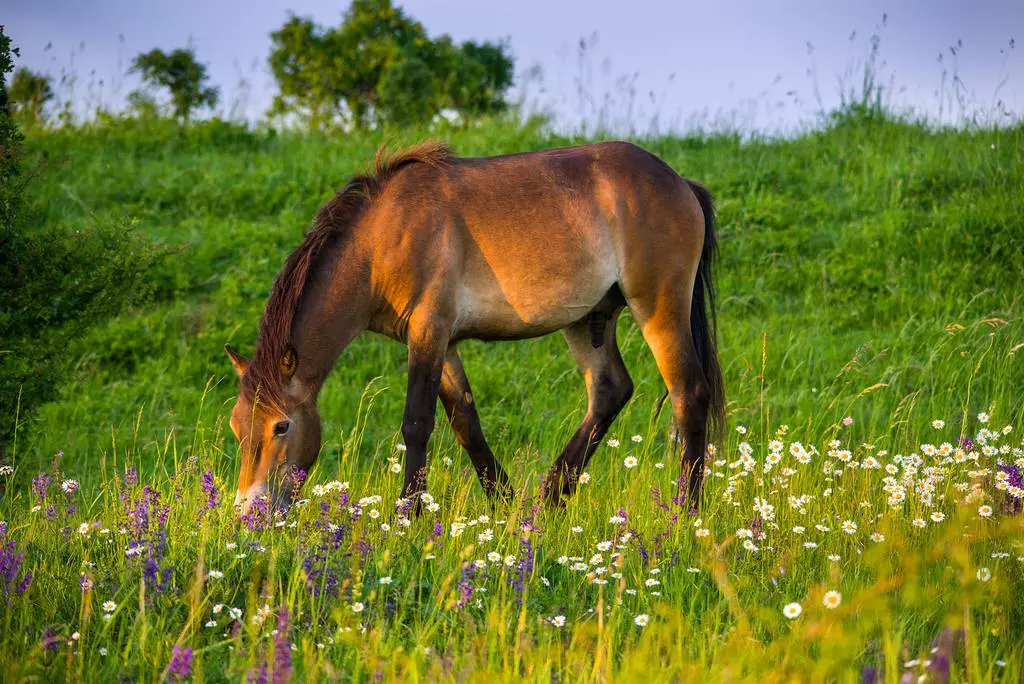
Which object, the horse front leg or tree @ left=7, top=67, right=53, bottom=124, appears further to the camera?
tree @ left=7, top=67, right=53, bottom=124

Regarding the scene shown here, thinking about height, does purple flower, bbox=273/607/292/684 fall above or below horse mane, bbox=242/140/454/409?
below

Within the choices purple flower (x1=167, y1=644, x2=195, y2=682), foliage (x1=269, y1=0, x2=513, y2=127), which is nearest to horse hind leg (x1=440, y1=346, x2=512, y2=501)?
purple flower (x1=167, y1=644, x2=195, y2=682)

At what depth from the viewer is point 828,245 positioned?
32.2ft

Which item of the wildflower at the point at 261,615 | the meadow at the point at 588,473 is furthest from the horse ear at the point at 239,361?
the wildflower at the point at 261,615

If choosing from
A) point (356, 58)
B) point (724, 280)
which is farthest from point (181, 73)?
point (724, 280)

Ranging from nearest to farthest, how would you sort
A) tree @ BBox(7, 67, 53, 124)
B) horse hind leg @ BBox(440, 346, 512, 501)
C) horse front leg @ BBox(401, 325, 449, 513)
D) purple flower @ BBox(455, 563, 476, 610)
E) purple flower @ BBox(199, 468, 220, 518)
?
purple flower @ BBox(455, 563, 476, 610) < purple flower @ BBox(199, 468, 220, 518) < horse front leg @ BBox(401, 325, 449, 513) < horse hind leg @ BBox(440, 346, 512, 501) < tree @ BBox(7, 67, 53, 124)

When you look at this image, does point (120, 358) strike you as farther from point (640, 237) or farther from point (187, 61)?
point (187, 61)

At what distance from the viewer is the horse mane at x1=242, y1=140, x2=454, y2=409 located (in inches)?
202

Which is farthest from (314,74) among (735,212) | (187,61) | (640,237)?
(640,237)

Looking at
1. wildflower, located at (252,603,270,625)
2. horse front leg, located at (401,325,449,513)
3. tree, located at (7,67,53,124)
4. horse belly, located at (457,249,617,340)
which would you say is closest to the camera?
wildflower, located at (252,603,270,625)

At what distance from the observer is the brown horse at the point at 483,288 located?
17.2ft

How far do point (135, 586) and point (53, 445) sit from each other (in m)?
4.03

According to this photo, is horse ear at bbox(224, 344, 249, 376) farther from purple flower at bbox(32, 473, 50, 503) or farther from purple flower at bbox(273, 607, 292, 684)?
purple flower at bbox(273, 607, 292, 684)

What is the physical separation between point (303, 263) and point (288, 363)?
1.86 ft
